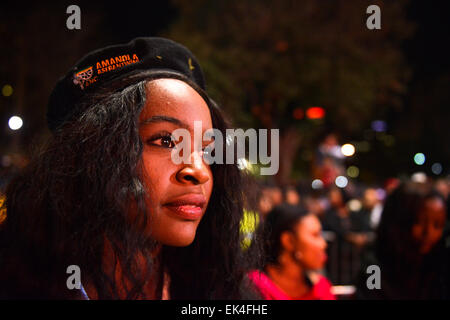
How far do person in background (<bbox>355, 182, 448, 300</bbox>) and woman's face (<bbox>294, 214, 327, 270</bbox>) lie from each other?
393 millimetres

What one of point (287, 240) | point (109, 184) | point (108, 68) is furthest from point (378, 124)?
point (109, 184)

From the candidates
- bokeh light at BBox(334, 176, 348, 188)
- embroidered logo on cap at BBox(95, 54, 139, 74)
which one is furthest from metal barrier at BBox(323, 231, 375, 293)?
embroidered logo on cap at BBox(95, 54, 139, 74)

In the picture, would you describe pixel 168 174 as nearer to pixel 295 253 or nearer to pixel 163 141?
pixel 163 141

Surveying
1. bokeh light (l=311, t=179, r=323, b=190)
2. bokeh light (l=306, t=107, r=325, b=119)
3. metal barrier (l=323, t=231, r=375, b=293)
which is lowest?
metal barrier (l=323, t=231, r=375, b=293)

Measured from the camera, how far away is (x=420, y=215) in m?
3.61

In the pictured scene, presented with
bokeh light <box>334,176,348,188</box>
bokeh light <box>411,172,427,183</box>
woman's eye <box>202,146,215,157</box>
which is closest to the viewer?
woman's eye <box>202,146,215,157</box>

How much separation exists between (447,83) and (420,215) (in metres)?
20.1

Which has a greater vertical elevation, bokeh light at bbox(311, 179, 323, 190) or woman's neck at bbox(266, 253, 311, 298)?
bokeh light at bbox(311, 179, 323, 190)

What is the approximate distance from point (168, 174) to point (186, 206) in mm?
113

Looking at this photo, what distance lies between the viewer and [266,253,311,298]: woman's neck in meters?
3.27

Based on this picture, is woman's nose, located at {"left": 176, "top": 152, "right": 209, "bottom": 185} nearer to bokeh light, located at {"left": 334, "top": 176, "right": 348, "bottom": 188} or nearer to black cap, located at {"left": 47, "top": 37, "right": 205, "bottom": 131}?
black cap, located at {"left": 47, "top": 37, "right": 205, "bottom": 131}

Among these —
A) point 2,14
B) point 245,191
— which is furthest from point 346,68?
point 245,191

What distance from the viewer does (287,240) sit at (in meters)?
3.48
